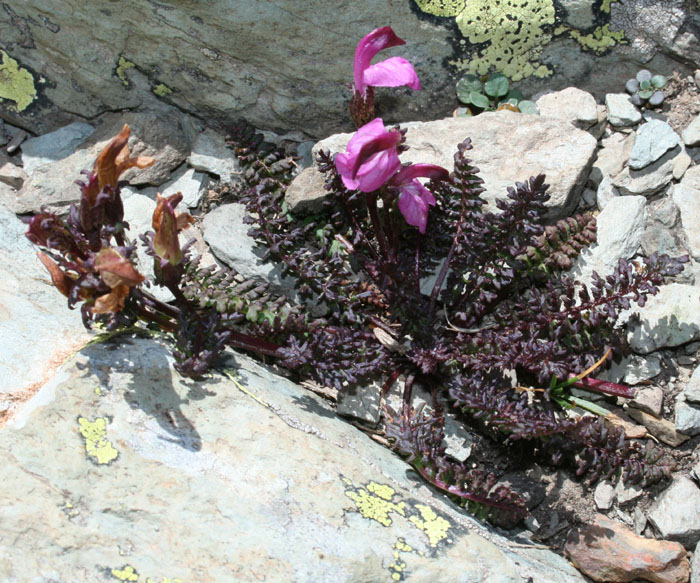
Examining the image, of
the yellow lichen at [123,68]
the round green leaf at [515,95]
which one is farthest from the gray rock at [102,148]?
the round green leaf at [515,95]

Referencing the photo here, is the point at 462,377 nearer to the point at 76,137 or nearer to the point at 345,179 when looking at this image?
the point at 345,179

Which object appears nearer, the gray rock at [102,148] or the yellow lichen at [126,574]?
the yellow lichen at [126,574]

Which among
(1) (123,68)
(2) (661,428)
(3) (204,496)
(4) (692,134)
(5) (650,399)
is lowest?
(2) (661,428)

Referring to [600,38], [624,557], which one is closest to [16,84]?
[600,38]

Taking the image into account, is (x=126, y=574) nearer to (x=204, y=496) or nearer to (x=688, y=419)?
(x=204, y=496)

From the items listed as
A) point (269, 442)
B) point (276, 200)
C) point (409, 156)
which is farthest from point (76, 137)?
point (269, 442)

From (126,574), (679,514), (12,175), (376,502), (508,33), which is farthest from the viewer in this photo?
(12,175)

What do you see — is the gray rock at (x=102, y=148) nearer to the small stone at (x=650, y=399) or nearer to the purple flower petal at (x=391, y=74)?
the purple flower petal at (x=391, y=74)
